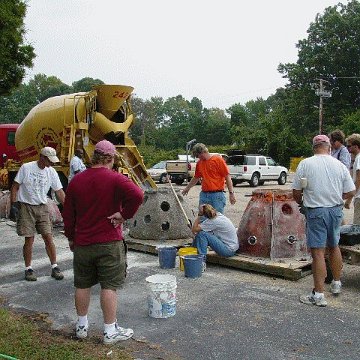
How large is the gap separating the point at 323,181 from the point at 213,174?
295 centimetres

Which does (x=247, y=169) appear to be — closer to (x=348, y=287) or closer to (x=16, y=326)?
(x=348, y=287)

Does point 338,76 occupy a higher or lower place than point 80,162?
higher

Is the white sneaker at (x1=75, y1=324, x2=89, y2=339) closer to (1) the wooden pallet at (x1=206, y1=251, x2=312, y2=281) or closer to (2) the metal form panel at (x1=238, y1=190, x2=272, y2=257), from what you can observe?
(1) the wooden pallet at (x1=206, y1=251, x2=312, y2=281)

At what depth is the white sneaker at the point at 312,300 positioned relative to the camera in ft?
18.0

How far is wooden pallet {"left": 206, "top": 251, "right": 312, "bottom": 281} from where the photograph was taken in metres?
6.58

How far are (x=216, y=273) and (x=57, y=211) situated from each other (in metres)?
5.21

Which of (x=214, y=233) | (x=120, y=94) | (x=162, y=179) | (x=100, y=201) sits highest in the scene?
(x=120, y=94)

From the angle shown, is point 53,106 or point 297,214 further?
point 53,106

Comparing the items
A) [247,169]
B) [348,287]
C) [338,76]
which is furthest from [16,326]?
[338,76]

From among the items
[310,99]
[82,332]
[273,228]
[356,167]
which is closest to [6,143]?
[273,228]

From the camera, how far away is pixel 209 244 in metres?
7.27

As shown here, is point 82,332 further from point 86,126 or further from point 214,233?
point 86,126

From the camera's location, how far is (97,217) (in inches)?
172

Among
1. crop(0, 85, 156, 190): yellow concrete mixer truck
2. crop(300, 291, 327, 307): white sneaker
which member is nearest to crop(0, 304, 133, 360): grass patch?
crop(300, 291, 327, 307): white sneaker
